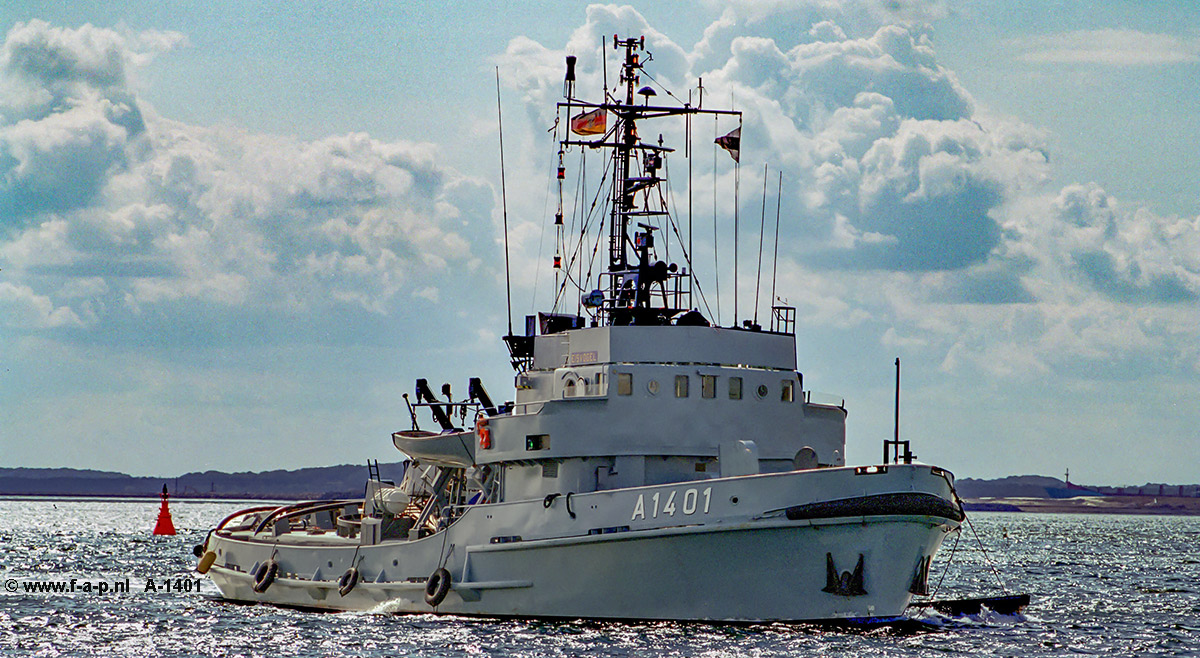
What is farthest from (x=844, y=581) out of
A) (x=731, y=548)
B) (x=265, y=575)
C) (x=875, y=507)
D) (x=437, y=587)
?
(x=265, y=575)

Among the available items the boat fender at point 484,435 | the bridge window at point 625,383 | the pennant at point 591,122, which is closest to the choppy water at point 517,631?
the boat fender at point 484,435

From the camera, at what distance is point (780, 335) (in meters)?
29.9

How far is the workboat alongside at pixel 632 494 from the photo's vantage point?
82.4 ft

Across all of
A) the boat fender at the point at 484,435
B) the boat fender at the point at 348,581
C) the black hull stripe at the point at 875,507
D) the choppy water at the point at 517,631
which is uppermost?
the boat fender at the point at 484,435

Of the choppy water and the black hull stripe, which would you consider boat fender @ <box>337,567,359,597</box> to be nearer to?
the choppy water

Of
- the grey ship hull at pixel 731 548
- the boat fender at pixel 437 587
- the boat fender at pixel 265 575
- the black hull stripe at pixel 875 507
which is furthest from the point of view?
the boat fender at pixel 265 575

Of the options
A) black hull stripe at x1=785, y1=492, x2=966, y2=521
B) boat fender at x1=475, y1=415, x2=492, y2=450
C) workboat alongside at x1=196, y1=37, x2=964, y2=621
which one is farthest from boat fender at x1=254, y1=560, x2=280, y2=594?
black hull stripe at x1=785, y1=492, x2=966, y2=521

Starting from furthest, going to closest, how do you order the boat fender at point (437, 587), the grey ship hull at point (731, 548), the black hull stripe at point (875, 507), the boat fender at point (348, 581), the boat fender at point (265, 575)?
the boat fender at point (265, 575) < the boat fender at point (348, 581) < the boat fender at point (437, 587) < the grey ship hull at point (731, 548) < the black hull stripe at point (875, 507)

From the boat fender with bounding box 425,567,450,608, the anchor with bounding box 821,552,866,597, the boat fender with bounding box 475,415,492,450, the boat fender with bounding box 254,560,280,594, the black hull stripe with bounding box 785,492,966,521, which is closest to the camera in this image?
the black hull stripe with bounding box 785,492,966,521

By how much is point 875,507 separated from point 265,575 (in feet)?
50.2

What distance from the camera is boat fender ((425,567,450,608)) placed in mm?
28252

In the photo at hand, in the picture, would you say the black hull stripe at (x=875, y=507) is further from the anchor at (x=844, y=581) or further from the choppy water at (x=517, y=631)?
the choppy water at (x=517, y=631)

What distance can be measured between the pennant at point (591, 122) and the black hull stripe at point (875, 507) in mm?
10861

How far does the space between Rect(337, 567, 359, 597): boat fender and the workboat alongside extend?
49 millimetres
